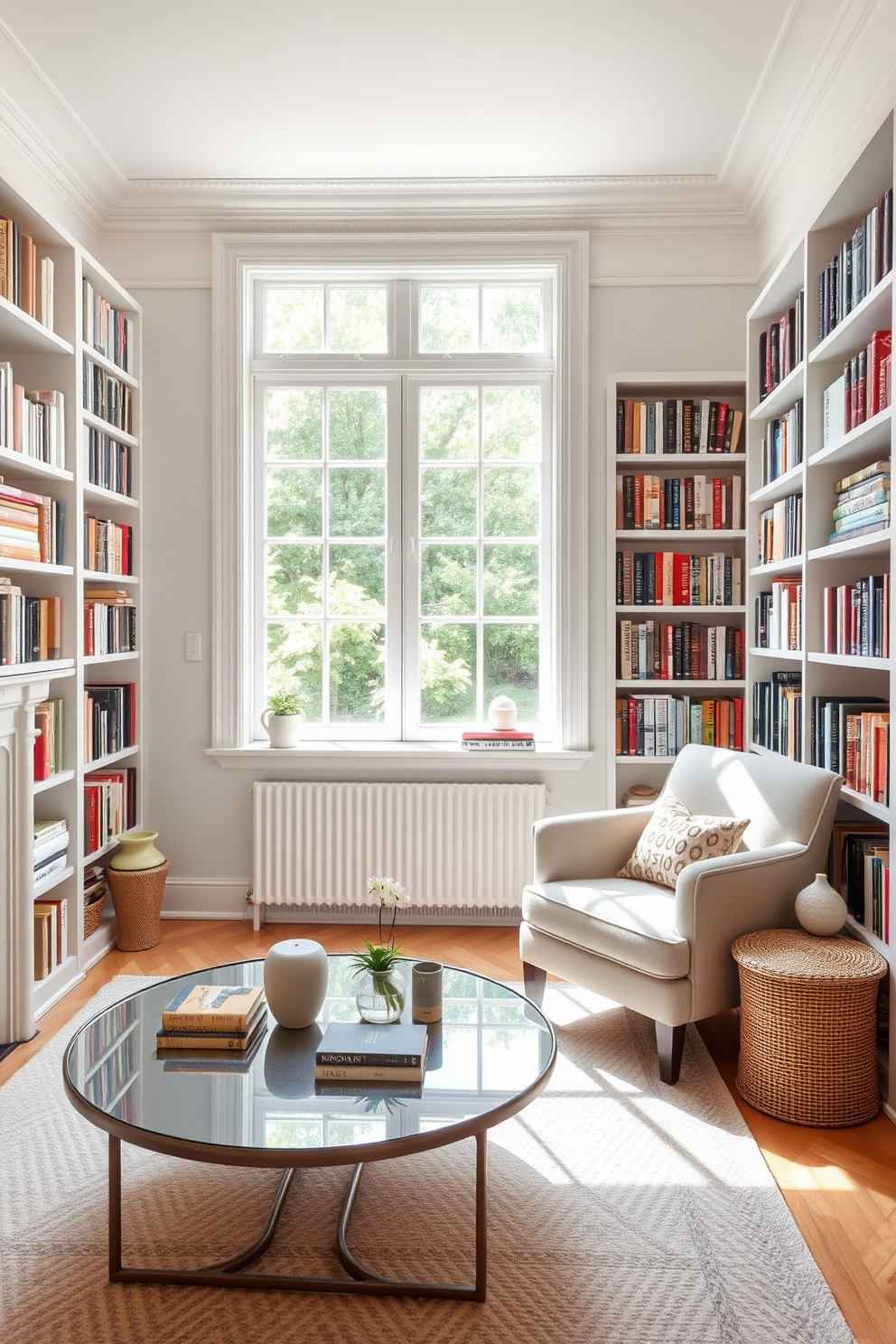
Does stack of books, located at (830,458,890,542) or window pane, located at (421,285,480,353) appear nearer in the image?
stack of books, located at (830,458,890,542)

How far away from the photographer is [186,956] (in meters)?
3.38

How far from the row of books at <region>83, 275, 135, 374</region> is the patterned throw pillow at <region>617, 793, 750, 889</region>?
2.66m

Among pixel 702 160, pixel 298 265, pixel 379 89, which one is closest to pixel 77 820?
pixel 298 265

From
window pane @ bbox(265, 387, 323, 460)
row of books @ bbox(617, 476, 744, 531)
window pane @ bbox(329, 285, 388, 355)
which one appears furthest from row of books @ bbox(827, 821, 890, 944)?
window pane @ bbox(329, 285, 388, 355)

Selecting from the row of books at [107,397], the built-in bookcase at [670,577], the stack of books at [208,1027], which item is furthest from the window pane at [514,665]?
the stack of books at [208,1027]

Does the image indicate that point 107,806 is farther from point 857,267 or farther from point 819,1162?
point 857,267

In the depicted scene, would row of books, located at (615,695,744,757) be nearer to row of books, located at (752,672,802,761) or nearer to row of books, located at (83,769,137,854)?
row of books, located at (752,672,802,761)

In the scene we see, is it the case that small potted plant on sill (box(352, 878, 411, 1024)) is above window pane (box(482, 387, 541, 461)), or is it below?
below

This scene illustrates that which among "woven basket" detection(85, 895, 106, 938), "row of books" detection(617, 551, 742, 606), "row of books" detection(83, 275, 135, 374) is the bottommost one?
"woven basket" detection(85, 895, 106, 938)

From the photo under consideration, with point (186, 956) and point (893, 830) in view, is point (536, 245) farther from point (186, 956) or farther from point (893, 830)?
Answer: point (186, 956)

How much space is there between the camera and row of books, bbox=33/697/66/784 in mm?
2916

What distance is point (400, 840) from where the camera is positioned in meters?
3.64

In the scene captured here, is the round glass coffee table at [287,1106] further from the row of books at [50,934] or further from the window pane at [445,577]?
the window pane at [445,577]

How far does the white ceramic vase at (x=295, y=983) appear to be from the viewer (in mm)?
1855
